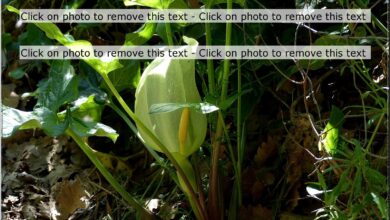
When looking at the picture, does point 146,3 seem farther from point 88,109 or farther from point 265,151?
point 265,151

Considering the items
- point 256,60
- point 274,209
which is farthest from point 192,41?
point 274,209

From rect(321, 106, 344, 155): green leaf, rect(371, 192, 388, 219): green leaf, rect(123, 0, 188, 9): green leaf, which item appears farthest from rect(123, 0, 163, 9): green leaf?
rect(371, 192, 388, 219): green leaf

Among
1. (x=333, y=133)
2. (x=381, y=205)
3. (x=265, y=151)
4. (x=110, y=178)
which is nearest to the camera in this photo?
(x=381, y=205)

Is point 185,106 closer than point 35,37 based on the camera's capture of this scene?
Yes

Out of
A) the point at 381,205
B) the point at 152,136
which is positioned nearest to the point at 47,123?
the point at 152,136

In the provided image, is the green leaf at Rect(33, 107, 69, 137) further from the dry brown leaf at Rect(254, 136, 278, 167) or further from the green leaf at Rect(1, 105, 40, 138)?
the dry brown leaf at Rect(254, 136, 278, 167)

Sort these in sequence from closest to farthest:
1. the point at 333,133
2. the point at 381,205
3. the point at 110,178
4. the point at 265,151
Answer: the point at 381,205 → the point at 333,133 → the point at 110,178 → the point at 265,151

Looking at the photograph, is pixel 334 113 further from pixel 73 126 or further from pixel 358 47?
pixel 73 126
